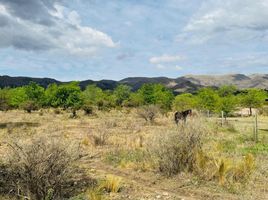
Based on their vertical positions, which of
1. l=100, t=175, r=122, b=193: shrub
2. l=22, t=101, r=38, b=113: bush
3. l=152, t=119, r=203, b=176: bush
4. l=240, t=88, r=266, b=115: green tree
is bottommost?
l=100, t=175, r=122, b=193: shrub

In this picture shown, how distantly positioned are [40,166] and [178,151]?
5.11 metres

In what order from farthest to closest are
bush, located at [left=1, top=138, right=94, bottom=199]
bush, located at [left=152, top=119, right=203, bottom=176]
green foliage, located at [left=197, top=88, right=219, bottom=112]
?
1. green foliage, located at [left=197, top=88, right=219, bottom=112]
2. bush, located at [left=152, top=119, right=203, bottom=176]
3. bush, located at [left=1, top=138, right=94, bottom=199]

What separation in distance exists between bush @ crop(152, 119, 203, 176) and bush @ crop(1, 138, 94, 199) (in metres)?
3.88

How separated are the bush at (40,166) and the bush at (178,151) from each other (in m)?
3.88

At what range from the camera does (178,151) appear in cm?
1234

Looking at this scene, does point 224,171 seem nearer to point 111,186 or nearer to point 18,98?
point 111,186

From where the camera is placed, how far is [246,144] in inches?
767

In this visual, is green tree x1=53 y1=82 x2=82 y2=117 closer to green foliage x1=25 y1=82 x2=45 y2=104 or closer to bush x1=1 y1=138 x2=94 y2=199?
green foliage x1=25 y1=82 x2=45 y2=104

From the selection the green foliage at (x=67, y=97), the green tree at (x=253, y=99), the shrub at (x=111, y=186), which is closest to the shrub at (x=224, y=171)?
the shrub at (x=111, y=186)

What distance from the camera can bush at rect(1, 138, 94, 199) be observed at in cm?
870

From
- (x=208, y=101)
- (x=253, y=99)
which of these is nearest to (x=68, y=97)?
(x=208, y=101)

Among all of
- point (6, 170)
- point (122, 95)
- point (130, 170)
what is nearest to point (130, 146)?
point (130, 170)

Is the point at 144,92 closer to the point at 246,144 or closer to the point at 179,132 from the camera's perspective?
the point at 246,144

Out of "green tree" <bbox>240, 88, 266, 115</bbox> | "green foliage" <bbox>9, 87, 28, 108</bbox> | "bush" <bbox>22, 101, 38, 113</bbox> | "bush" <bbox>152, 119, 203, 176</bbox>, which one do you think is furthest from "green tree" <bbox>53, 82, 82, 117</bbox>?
"bush" <bbox>152, 119, 203, 176</bbox>
